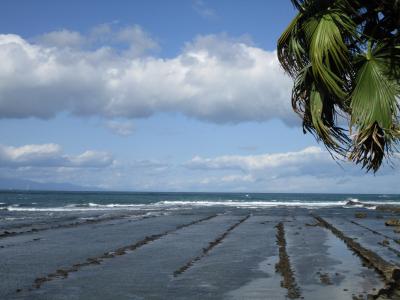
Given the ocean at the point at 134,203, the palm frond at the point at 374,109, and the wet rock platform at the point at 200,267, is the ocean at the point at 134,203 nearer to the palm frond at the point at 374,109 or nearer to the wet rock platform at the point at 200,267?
the wet rock platform at the point at 200,267

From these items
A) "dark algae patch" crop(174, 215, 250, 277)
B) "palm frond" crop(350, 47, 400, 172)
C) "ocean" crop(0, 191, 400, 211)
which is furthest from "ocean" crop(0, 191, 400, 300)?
"ocean" crop(0, 191, 400, 211)

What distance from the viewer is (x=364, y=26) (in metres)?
6.91

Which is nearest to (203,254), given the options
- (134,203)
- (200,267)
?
(200,267)

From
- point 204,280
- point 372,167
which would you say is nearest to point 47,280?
point 204,280

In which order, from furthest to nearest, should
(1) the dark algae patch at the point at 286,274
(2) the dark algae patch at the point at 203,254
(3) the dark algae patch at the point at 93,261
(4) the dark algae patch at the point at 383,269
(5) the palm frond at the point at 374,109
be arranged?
(2) the dark algae patch at the point at 203,254 → (3) the dark algae patch at the point at 93,261 → (1) the dark algae patch at the point at 286,274 → (4) the dark algae patch at the point at 383,269 → (5) the palm frond at the point at 374,109

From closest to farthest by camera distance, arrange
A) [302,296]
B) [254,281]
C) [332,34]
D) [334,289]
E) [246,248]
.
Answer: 1. [332,34]
2. [302,296]
3. [334,289]
4. [254,281]
5. [246,248]

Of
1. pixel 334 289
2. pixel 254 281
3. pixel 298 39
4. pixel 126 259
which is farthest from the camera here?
pixel 126 259

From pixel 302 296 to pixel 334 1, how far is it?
5.19 meters

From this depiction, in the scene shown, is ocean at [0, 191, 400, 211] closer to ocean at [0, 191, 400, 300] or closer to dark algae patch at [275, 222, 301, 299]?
ocean at [0, 191, 400, 300]

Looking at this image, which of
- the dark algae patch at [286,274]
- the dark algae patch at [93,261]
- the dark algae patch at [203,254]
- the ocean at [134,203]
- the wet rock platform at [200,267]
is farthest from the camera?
the ocean at [134,203]

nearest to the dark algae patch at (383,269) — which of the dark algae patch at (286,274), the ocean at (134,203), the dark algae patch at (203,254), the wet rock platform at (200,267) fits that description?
the wet rock platform at (200,267)

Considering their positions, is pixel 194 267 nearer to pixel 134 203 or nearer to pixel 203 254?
pixel 203 254

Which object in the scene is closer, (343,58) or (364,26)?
(343,58)

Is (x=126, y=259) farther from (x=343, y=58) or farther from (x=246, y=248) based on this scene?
(x=343, y=58)
